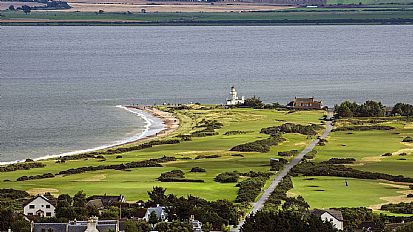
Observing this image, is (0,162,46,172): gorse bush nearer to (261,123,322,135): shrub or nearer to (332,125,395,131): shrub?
(261,123,322,135): shrub

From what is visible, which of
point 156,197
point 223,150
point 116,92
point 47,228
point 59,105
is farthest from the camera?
point 116,92

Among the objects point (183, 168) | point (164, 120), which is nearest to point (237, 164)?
point (183, 168)

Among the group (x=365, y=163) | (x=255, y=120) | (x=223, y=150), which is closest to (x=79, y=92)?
(x=255, y=120)

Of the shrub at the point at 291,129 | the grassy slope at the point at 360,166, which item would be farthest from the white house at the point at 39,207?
the shrub at the point at 291,129

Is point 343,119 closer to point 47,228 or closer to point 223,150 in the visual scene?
point 223,150

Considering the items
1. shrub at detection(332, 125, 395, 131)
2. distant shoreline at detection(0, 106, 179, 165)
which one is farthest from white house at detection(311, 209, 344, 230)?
shrub at detection(332, 125, 395, 131)

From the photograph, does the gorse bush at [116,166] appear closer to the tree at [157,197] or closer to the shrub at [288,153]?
the shrub at [288,153]
